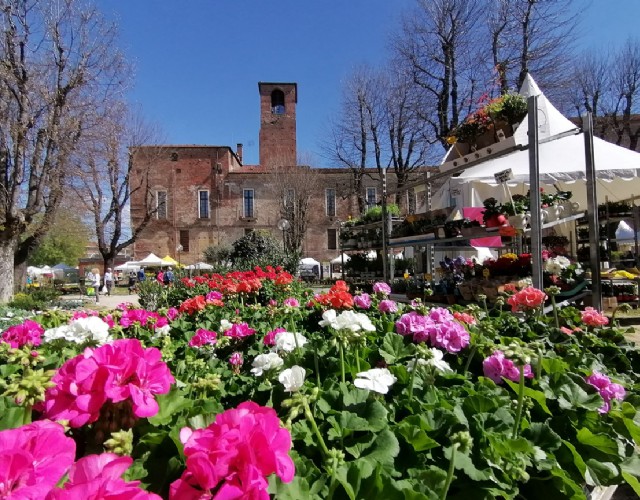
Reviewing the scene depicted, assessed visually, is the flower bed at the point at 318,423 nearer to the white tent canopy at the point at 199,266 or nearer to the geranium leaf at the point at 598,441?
the geranium leaf at the point at 598,441

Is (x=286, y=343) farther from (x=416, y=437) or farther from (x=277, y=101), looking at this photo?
Answer: (x=277, y=101)

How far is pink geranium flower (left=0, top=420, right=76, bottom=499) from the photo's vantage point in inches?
21.1

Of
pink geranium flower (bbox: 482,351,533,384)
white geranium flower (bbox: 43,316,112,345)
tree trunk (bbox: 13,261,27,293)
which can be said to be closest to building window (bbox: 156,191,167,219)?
tree trunk (bbox: 13,261,27,293)

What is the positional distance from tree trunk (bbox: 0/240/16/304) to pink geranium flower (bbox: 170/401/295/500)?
13265 mm

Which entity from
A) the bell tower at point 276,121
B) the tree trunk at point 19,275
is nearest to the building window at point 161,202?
the bell tower at point 276,121

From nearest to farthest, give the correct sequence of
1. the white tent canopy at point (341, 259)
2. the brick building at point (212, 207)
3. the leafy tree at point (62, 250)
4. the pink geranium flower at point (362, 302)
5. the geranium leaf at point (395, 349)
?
the geranium leaf at point (395, 349), the pink geranium flower at point (362, 302), the white tent canopy at point (341, 259), the brick building at point (212, 207), the leafy tree at point (62, 250)

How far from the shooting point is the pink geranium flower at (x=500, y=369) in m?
1.38

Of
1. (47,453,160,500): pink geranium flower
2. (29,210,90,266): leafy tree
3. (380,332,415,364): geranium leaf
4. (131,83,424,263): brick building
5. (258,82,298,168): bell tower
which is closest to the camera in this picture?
A: (47,453,160,500): pink geranium flower

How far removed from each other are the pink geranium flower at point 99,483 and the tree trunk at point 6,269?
1320 cm

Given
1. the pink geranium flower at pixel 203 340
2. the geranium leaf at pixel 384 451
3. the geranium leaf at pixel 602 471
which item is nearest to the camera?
the geranium leaf at pixel 384 451

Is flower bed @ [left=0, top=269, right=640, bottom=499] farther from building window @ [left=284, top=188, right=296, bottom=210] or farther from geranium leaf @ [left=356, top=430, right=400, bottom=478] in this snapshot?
building window @ [left=284, top=188, right=296, bottom=210]

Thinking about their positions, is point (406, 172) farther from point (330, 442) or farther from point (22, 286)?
point (330, 442)

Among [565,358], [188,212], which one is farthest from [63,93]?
[188,212]

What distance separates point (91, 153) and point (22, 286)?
530 cm
